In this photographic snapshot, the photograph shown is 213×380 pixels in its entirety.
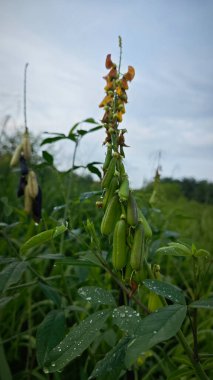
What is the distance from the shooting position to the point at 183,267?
9.73 ft

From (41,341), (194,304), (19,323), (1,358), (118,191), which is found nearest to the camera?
(194,304)

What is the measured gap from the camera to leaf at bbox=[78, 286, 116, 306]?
0.70 meters

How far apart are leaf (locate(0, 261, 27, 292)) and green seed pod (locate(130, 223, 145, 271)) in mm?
355

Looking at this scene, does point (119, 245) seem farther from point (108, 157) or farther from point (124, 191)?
point (108, 157)

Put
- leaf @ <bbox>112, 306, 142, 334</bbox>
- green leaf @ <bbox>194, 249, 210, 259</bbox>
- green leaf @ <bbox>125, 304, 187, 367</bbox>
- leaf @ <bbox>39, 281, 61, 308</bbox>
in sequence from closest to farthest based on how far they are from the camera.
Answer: green leaf @ <bbox>125, 304, 187, 367</bbox>
leaf @ <bbox>112, 306, 142, 334</bbox>
green leaf @ <bbox>194, 249, 210, 259</bbox>
leaf @ <bbox>39, 281, 61, 308</bbox>

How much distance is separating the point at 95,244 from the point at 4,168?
115 inches

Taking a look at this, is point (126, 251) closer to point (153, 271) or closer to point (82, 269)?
point (153, 271)

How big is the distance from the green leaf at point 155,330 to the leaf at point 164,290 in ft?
0.13

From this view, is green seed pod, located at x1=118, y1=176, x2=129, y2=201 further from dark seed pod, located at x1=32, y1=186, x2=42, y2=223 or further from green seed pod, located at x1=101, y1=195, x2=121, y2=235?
dark seed pod, located at x1=32, y1=186, x2=42, y2=223

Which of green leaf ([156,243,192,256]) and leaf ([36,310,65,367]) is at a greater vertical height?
green leaf ([156,243,192,256])

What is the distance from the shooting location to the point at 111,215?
0.72 m

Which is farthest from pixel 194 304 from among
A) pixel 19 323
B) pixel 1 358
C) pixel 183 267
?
pixel 183 267

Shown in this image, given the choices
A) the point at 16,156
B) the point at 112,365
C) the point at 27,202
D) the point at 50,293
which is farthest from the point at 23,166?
the point at 112,365

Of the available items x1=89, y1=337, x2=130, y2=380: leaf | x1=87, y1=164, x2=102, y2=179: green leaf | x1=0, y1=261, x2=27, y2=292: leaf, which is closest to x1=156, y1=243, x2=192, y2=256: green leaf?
x1=89, y1=337, x2=130, y2=380: leaf
